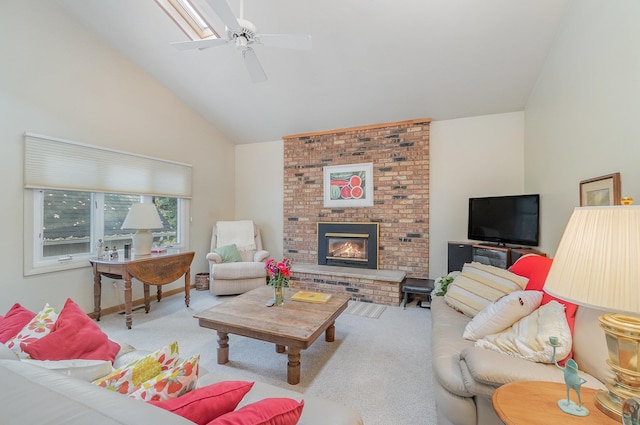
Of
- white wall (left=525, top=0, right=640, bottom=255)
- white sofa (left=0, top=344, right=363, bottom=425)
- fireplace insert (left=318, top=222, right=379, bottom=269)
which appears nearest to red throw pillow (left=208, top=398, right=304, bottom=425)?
white sofa (left=0, top=344, right=363, bottom=425)

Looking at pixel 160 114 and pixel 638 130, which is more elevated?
pixel 160 114

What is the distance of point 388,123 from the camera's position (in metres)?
4.12

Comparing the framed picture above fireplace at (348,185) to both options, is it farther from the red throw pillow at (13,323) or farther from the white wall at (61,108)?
the red throw pillow at (13,323)

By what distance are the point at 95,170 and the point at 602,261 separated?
4169 mm

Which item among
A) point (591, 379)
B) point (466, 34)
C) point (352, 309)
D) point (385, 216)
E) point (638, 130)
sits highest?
point (466, 34)

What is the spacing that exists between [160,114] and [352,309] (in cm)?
373

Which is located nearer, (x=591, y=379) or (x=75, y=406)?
(x=75, y=406)

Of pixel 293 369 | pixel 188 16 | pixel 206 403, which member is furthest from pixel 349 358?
pixel 188 16

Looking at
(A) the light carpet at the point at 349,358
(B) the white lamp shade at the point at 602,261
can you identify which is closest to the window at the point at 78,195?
(A) the light carpet at the point at 349,358

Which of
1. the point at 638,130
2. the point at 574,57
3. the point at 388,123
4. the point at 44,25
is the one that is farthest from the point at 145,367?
the point at 388,123

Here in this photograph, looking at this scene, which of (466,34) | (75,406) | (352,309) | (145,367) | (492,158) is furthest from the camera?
(492,158)

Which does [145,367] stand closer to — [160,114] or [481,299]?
[481,299]

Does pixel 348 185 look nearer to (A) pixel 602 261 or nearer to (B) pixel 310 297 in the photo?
(B) pixel 310 297

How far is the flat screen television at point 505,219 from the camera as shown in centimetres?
282
